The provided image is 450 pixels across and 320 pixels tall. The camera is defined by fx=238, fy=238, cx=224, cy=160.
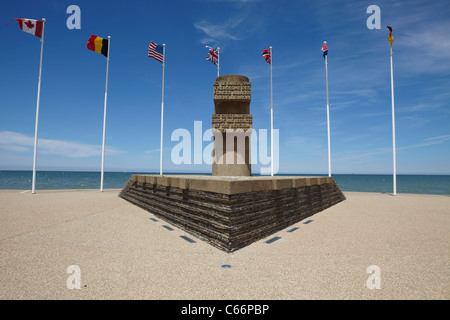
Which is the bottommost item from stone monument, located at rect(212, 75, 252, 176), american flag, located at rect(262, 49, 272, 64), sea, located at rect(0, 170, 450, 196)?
sea, located at rect(0, 170, 450, 196)

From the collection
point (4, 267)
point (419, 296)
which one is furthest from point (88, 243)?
point (419, 296)

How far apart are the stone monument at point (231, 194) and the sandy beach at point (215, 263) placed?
1.13 ft

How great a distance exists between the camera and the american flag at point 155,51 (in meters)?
16.1

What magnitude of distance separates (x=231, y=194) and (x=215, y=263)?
133 cm

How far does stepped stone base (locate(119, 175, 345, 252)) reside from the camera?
16.1 ft

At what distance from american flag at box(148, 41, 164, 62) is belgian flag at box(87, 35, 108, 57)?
369 centimetres

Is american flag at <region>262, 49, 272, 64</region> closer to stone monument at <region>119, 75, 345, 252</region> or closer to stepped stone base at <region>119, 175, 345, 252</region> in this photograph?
stone monument at <region>119, 75, 345, 252</region>

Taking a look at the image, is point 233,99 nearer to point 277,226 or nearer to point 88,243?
point 277,226

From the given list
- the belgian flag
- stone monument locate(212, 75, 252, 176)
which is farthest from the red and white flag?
stone monument locate(212, 75, 252, 176)

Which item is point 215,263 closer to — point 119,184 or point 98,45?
point 98,45

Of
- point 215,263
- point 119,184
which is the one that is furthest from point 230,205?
point 119,184

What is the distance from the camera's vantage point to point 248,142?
11.6m

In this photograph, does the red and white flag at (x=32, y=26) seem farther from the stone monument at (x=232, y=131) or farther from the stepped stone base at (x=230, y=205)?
the stepped stone base at (x=230, y=205)
